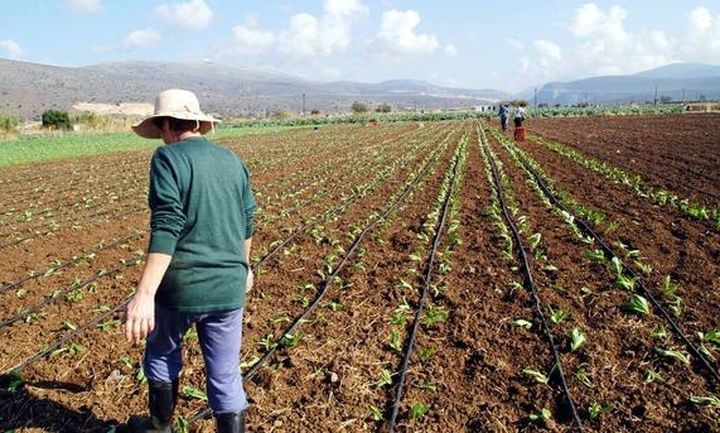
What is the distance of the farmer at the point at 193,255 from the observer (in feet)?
9.30

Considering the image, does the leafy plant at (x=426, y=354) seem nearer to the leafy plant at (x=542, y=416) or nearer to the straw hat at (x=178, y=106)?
the leafy plant at (x=542, y=416)

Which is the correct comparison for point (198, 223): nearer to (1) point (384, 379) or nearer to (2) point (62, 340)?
(1) point (384, 379)

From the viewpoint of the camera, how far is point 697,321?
548cm

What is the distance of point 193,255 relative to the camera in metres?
3.01

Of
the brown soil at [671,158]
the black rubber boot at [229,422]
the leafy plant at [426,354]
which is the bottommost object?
the leafy plant at [426,354]

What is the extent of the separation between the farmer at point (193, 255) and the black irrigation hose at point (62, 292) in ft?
10.4

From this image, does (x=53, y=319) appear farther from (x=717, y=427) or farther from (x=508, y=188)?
(x=508, y=188)

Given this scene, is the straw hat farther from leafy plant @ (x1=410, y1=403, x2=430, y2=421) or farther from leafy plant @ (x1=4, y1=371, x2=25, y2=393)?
leafy plant @ (x1=4, y1=371, x2=25, y2=393)

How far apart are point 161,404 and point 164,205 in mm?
1307

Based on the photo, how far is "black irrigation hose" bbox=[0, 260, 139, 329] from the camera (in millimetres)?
5828

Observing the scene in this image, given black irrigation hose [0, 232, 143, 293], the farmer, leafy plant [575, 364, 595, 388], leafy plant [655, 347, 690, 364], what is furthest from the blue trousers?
black irrigation hose [0, 232, 143, 293]

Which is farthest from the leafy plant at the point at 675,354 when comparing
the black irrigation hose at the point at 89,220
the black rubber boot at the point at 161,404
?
the black irrigation hose at the point at 89,220

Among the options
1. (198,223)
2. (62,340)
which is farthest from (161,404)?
(62,340)

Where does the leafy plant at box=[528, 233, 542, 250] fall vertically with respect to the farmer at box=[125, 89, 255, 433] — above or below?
below
